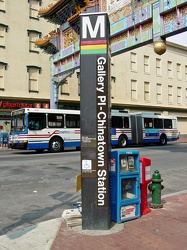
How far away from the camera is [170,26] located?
1570cm

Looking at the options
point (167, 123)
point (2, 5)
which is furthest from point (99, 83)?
point (2, 5)

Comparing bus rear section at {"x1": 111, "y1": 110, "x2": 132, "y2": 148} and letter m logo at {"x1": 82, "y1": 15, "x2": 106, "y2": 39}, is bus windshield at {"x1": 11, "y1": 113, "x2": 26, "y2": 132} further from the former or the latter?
letter m logo at {"x1": 82, "y1": 15, "x2": 106, "y2": 39}

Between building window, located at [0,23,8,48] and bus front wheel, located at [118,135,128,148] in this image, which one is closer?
bus front wheel, located at [118,135,128,148]

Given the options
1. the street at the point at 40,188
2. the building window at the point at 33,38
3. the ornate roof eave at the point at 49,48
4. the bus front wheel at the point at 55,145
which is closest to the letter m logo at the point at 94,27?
the street at the point at 40,188

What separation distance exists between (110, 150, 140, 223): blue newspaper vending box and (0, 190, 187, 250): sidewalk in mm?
175

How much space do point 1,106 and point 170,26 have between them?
16.6 metres

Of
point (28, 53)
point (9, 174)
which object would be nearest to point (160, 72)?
point (28, 53)

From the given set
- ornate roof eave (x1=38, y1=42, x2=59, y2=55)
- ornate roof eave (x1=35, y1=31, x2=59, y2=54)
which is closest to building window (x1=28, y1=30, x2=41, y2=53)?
ornate roof eave (x1=35, y1=31, x2=59, y2=54)

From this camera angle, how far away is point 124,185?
519cm

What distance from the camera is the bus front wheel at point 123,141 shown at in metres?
23.4

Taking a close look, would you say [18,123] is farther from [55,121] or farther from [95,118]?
[95,118]

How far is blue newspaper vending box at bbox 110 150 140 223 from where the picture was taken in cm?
497

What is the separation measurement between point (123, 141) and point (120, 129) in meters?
1.03

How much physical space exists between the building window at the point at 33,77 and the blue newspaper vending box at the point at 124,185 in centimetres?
2430
